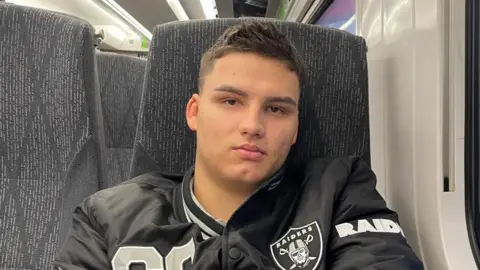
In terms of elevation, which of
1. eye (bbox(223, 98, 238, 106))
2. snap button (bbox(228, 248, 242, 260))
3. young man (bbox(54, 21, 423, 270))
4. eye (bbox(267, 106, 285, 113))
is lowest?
snap button (bbox(228, 248, 242, 260))

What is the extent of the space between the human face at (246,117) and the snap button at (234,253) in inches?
6.1

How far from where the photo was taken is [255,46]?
1.15 m

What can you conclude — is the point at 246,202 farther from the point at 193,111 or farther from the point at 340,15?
the point at 340,15

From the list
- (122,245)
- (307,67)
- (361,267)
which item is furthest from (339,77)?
(122,245)

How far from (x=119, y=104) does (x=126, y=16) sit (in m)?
4.98

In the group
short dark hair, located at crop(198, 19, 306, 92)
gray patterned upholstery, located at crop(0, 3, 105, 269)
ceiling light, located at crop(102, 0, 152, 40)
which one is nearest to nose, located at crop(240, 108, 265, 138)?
short dark hair, located at crop(198, 19, 306, 92)

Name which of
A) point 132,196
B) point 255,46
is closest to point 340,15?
point 255,46

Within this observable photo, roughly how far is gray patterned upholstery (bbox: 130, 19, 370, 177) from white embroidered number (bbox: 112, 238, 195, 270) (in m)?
0.31

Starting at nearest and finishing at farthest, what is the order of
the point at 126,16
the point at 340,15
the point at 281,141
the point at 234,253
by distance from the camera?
the point at 234,253
the point at 281,141
the point at 340,15
the point at 126,16

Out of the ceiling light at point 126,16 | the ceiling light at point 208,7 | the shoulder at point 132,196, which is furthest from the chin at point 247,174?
the ceiling light at point 126,16

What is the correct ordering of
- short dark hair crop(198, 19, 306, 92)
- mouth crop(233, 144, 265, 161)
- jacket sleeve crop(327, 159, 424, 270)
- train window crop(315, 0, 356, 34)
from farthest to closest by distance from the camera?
train window crop(315, 0, 356, 34) → short dark hair crop(198, 19, 306, 92) → mouth crop(233, 144, 265, 161) → jacket sleeve crop(327, 159, 424, 270)

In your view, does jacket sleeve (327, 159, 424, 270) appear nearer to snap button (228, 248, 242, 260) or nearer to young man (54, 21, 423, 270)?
young man (54, 21, 423, 270)

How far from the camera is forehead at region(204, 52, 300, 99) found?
3.61 ft

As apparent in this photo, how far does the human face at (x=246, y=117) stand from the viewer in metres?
1.06
